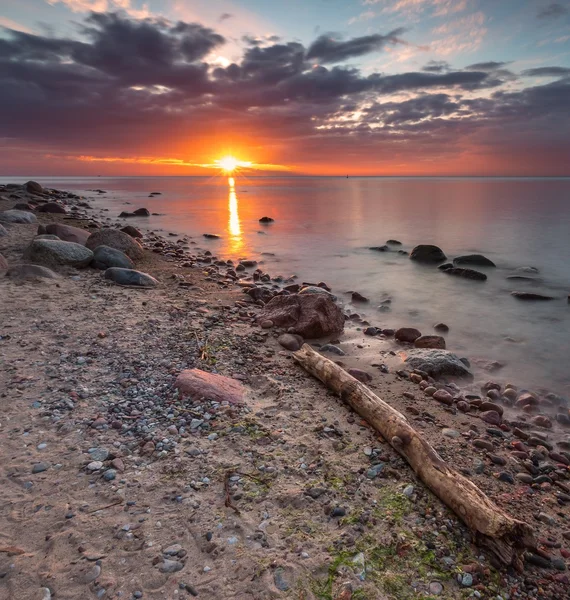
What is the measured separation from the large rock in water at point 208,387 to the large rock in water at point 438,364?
3.13m

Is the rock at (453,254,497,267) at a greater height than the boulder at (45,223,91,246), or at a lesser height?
lesser

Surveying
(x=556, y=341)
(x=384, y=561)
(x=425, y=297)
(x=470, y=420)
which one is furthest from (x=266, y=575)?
(x=425, y=297)

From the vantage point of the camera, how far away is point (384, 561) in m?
2.79

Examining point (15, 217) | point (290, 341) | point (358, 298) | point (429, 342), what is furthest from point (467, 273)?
point (15, 217)

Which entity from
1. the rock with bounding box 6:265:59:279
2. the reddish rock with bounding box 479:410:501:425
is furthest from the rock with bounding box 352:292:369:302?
the rock with bounding box 6:265:59:279

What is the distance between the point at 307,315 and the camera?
7445 mm

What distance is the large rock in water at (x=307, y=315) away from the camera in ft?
24.0

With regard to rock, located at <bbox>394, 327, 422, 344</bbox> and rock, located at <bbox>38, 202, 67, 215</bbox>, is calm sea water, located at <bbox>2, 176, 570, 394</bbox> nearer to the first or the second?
rock, located at <bbox>394, 327, 422, 344</bbox>

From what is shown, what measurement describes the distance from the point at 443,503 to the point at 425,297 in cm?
893

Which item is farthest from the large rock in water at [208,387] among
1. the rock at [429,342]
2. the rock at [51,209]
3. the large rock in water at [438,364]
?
the rock at [51,209]

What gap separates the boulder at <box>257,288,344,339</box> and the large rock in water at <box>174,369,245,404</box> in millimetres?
2504

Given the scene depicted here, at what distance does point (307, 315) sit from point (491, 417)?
3449 millimetres

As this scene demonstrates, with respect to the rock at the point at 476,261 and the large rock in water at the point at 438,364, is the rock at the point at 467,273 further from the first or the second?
the large rock in water at the point at 438,364

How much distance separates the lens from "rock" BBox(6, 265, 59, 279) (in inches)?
316
